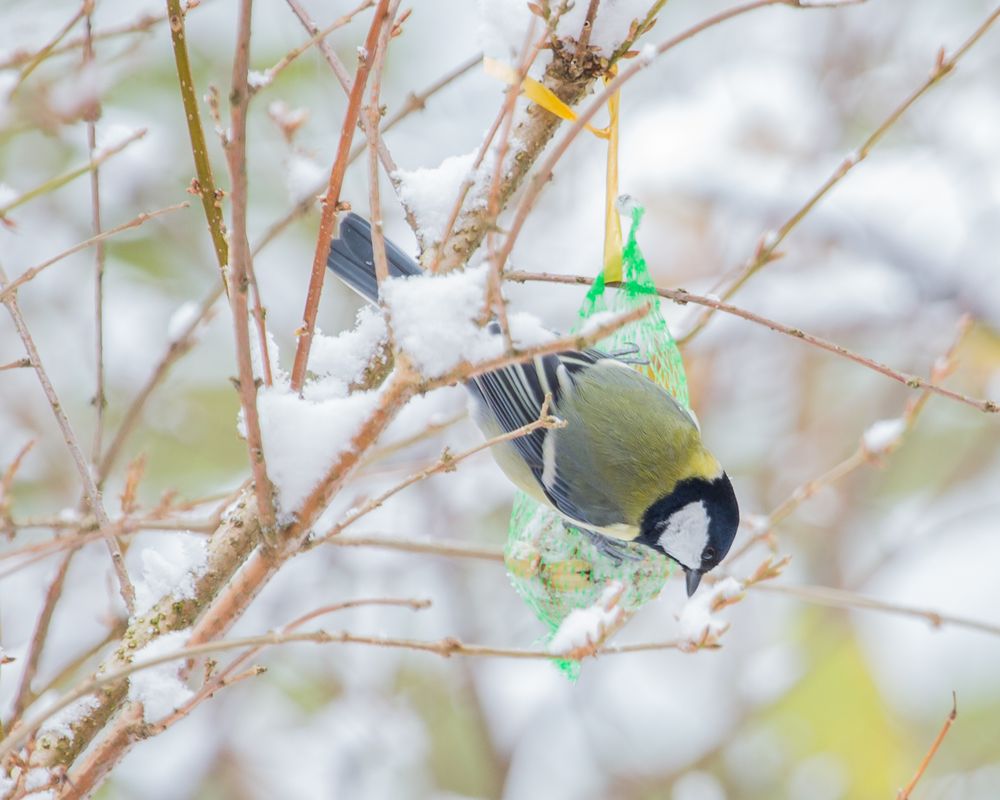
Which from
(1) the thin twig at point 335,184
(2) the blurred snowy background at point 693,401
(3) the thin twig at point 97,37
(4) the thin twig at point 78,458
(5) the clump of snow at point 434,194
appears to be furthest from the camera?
(2) the blurred snowy background at point 693,401

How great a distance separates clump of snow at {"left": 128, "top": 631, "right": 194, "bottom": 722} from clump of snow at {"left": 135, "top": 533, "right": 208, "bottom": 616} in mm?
79

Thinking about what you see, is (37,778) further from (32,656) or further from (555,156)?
(555,156)

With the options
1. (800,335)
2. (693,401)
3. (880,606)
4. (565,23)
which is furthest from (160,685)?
(693,401)

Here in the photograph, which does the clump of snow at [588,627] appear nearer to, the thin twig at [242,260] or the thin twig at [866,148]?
the thin twig at [242,260]

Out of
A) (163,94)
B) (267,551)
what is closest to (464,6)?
(163,94)

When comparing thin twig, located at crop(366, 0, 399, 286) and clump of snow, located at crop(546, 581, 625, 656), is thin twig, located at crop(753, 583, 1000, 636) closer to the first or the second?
clump of snow, located at crop(546, 581, 625, 656)

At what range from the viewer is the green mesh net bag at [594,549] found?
197cm

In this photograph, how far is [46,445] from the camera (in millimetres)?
3637

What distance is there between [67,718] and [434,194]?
0.75m

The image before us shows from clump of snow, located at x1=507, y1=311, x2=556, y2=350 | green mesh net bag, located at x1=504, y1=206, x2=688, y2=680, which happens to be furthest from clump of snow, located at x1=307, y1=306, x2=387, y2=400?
green mesh net bag, located at x1=504, y1=206, x2=688, y2=680

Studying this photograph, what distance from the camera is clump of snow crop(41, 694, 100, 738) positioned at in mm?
1143

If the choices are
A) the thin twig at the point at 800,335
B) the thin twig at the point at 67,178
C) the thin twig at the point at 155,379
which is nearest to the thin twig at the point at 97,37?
the thin twig at the point at 67,178

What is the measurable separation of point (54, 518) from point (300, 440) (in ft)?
1.96

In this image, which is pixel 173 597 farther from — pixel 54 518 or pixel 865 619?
pixel 865 619
